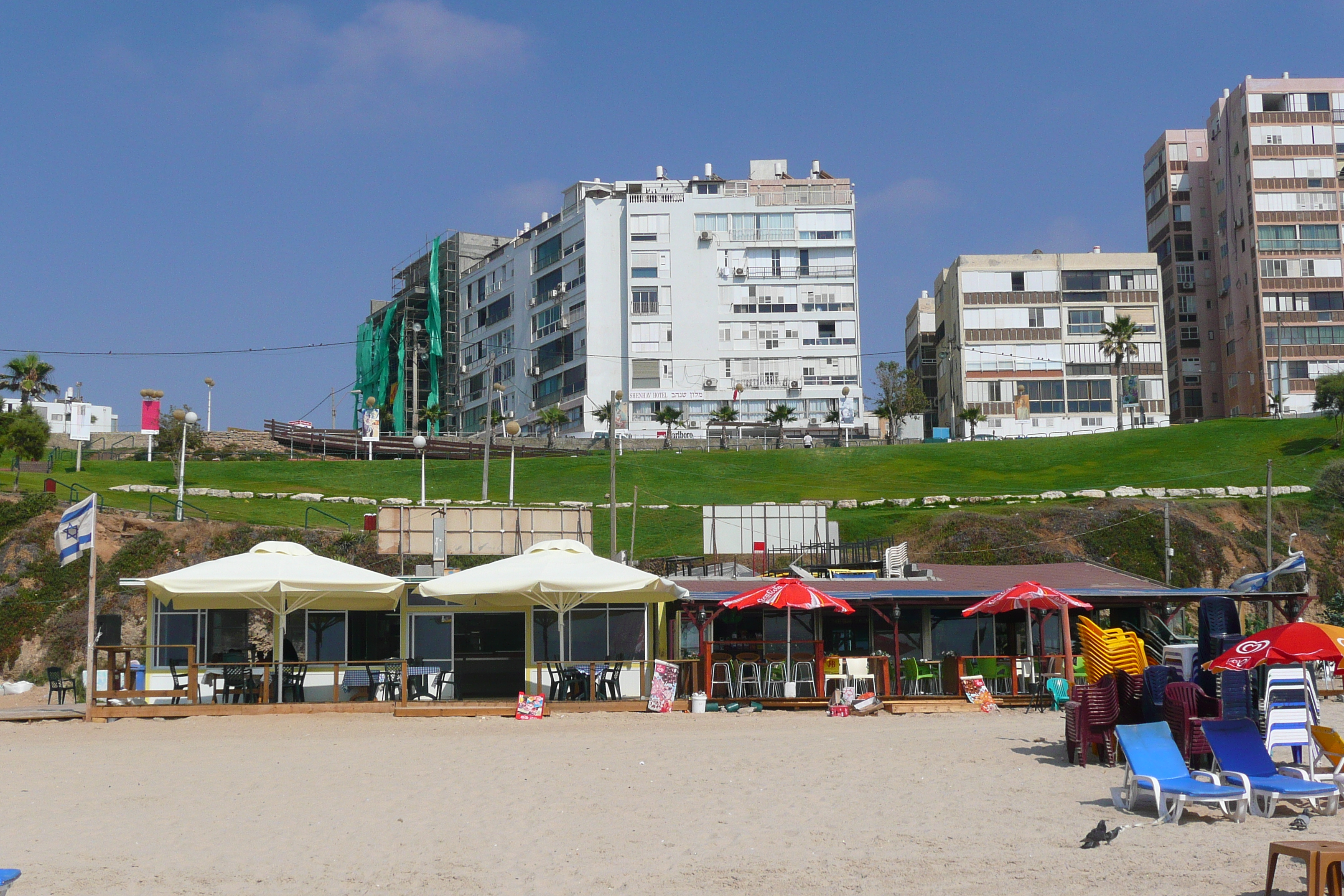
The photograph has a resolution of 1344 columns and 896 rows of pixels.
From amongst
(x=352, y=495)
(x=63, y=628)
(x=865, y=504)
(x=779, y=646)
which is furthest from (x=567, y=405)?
(x=779, y=646)

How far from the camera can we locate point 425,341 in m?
120

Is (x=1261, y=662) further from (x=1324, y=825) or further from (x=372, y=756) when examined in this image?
(x=372, y=756)

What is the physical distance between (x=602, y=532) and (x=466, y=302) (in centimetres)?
6629

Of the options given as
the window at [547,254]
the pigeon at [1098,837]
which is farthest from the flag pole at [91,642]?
the window at [547,254]

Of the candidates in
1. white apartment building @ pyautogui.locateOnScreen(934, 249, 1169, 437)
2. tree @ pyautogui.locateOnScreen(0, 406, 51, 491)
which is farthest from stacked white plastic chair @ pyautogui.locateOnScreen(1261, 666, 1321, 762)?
white apartment building @ pyautogui.locateOnScreen(934, 249, 1169, 437)

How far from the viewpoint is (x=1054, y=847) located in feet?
31.0

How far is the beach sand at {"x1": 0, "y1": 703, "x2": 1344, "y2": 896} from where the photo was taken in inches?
340

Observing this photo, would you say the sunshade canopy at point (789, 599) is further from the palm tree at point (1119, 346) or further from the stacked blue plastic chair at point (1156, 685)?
the palm tree at point (1119, 346)

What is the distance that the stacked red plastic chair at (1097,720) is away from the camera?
536 inches

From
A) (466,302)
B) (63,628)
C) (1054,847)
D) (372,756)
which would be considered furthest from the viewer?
(466,302)

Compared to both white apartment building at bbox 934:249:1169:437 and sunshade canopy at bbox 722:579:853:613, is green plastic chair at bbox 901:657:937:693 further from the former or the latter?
white apartment building at bbox 934:249:1169:437

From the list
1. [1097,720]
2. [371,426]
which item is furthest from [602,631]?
[371,426]

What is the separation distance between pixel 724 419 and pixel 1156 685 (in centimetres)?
7389

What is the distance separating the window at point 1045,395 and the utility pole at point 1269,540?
106 feet
